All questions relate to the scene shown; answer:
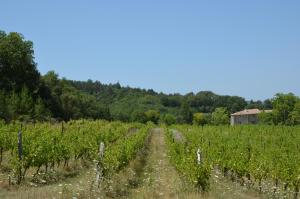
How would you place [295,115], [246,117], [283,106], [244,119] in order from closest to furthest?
[295,115] → [283,106] → [246,117] → [244,119]

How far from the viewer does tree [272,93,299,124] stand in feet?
320

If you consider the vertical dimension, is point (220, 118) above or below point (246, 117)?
below

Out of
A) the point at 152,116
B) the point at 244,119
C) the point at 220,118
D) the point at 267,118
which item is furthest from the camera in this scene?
the point at 244,119

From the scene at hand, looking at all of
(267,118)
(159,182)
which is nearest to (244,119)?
(267,118)

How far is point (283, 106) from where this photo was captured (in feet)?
319

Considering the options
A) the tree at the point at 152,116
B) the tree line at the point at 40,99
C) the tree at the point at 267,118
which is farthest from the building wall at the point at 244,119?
the tree at the point at 267,118

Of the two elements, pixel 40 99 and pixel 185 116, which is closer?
pixel 40 99

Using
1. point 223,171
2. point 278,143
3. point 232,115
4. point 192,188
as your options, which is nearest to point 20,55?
point 278,143

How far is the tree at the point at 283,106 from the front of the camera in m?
97.5

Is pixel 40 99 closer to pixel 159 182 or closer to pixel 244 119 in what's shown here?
pixel 159 182

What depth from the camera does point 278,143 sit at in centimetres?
3912

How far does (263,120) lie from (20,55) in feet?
192

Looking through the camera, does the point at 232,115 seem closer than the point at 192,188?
No

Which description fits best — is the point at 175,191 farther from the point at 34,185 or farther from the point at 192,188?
the point at 34,185
